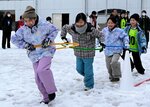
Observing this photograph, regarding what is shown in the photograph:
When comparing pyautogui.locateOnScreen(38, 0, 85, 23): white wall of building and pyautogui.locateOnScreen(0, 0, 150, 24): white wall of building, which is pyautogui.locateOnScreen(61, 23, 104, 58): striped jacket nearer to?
pyautogui.locateOnScreen(0, 0, 150, 24): white wall of building

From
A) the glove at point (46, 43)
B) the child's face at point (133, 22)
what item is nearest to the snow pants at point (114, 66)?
the child's face at point (133, 22)

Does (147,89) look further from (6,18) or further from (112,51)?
(6,18)

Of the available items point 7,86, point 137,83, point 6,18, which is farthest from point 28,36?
point 6,18

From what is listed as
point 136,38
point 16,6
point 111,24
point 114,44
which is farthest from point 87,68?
point 16,6

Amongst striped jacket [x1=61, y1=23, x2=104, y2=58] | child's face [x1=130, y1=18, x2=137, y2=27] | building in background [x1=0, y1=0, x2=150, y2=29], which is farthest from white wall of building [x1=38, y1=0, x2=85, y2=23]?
striped jacket [x1=61, y1=23, x2=104, y2=58]

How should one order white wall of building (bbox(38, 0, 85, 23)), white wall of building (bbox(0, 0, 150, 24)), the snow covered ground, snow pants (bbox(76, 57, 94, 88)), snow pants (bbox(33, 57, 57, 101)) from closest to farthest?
1. snow pants (bbox(33, 57, 57, 101))
2. the snow covered ground
3. snow pants (bbox(76, 57, 94, 88))
4. white wall of building (bbox(0, 0, 150, 24))
5. white wall of building (bbox(38, 0, 85, 23))

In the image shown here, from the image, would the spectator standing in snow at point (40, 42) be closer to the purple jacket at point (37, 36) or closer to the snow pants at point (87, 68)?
the purple jacket at point (37, 36)

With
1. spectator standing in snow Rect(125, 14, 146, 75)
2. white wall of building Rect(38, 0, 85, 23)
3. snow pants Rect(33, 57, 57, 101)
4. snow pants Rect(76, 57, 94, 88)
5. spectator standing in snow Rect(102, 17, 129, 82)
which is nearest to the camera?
snow pants Rect(33, 57, 57, 101)

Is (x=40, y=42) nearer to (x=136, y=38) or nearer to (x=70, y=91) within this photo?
(x=70, y=91)

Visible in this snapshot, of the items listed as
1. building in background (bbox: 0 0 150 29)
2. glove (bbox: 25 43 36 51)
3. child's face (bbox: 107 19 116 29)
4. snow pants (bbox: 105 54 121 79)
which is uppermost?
building in background (bbox: 0 0 150 29)

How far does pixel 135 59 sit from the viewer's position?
9.54 m

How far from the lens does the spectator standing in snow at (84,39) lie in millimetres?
7344

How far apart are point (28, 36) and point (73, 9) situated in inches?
1384

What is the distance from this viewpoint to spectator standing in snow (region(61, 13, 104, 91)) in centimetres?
734
